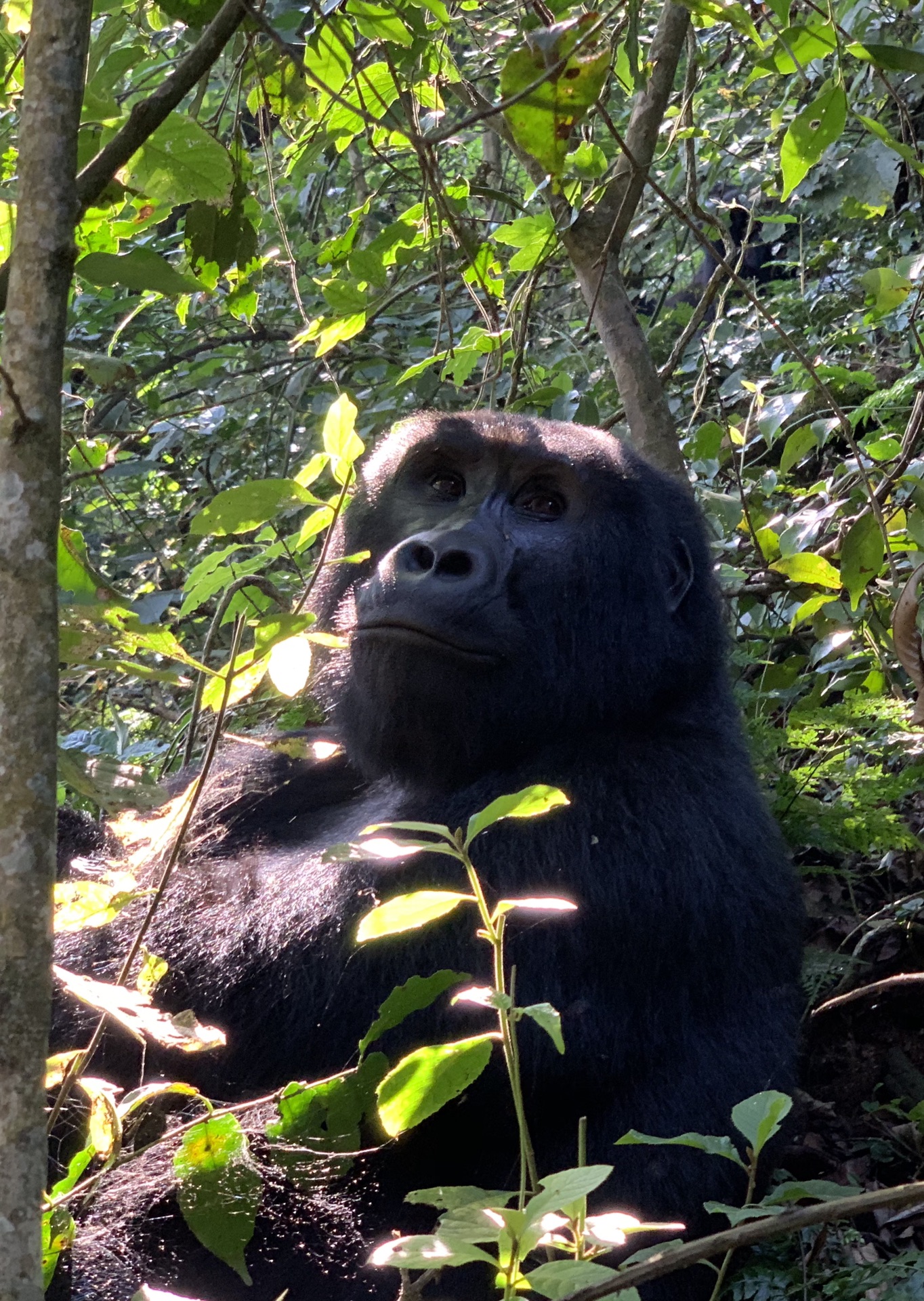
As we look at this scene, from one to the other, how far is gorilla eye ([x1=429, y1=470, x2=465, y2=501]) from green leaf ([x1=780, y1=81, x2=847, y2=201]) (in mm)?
1019

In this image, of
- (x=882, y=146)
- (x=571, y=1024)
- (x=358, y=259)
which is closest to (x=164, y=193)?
(x=358, y=259)

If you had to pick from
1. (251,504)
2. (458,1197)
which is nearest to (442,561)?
(251,504)

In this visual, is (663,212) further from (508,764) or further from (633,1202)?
(633,1202)

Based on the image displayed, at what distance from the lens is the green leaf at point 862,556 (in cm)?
340

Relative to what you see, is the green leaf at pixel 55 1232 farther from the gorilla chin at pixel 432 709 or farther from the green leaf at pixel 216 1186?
the gorilla chin at pixel 432 709

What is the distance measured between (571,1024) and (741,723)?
103cm

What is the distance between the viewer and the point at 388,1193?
263cm

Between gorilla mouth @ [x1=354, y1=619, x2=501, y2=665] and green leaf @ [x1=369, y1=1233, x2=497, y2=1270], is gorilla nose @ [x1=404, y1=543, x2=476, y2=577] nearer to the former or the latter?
gorilla mouth @ [x1=354, y1=619, x2=501, y2=665]

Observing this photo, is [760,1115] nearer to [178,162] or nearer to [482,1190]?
[482,1190]

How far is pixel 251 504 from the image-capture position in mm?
2113

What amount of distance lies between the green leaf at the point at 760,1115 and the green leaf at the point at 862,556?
1761mm

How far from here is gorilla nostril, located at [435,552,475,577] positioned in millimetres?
2957

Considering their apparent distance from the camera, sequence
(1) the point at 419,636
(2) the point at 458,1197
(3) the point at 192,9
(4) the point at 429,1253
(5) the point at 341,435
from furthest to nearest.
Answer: (1) the point at 419,636 → (3) the point at 192,9 → (5) the point at 341,435 → (2) the point at 458,1197 → (4) the point at 429,1253

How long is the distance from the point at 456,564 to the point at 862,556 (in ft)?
3.68
